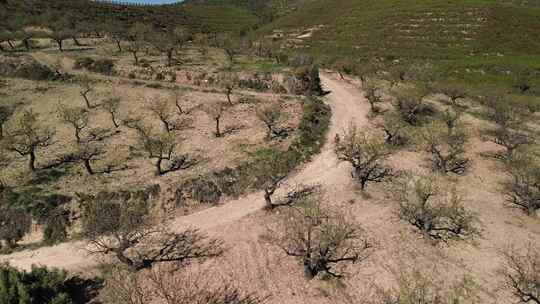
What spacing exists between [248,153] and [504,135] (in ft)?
122

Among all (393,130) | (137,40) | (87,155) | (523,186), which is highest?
(137,40)

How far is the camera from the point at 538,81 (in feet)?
277

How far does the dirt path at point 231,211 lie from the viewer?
30.2m

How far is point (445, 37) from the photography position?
127 metres

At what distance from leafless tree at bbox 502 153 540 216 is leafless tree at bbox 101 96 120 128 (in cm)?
5630

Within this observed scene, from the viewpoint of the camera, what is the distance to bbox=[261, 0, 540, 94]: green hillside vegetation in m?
99.1

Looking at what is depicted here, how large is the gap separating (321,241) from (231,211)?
37.1 ft

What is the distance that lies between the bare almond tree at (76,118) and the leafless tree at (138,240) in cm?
1881

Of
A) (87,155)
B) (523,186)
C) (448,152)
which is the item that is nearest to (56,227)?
(87,155)

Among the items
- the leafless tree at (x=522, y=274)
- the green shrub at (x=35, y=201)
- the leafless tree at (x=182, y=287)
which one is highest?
the green shrub at (x=35, y=201)

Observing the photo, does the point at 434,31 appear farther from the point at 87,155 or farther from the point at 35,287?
the point at 35,287

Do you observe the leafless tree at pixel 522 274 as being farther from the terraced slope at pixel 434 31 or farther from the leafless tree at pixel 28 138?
the terraced slope at pixel 434 31

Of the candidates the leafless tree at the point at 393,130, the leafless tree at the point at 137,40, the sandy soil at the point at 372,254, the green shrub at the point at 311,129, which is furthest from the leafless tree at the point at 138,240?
the leafless tree at the point at 137,40

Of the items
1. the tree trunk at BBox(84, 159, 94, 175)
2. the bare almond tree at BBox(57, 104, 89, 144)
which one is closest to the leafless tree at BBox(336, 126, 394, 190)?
the tree trunk at BBox(84, 159, 94, 175)
